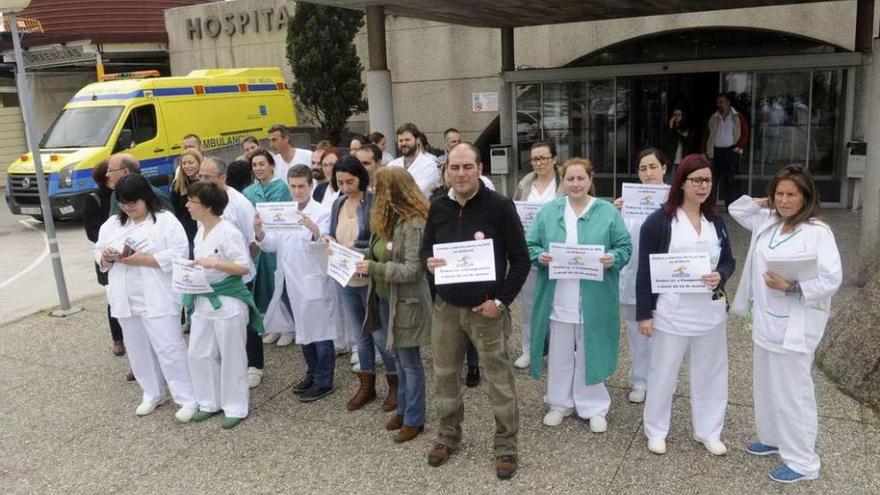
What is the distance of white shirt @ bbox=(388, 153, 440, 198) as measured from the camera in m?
6.99

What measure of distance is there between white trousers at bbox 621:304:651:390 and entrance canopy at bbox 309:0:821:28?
5.40 metres

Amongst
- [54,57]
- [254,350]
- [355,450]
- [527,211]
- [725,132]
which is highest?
[54,57]

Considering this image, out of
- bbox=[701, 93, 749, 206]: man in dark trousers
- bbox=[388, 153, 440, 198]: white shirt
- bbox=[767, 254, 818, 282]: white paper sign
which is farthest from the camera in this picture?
bbox=[701, 93, 749, 206]: man in dark trousers

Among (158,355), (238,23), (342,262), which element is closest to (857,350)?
(342,262)

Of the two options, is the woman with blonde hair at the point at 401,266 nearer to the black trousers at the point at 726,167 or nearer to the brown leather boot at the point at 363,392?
the brown leather boot at the point at 363,392

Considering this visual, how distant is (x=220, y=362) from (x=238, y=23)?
19.2m

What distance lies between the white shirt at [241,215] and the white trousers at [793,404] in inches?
146

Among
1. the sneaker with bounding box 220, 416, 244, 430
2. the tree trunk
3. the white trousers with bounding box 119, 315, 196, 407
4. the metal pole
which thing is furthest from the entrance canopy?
the tree trunk

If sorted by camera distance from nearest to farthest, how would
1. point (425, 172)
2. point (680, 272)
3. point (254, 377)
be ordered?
point (680, 272), point (254, 377), point (425, 172)

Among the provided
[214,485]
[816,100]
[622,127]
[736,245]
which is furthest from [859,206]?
[214,485]

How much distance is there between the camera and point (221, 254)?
491 centimetres

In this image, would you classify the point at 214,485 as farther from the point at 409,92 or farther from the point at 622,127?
the point at 409,92

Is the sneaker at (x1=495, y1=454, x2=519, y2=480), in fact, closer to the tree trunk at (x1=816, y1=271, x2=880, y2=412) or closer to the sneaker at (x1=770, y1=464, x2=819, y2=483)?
the sneaker at (x1=770, y1=464, x2=819, y2=483)

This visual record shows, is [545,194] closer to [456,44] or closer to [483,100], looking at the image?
[483,100]
